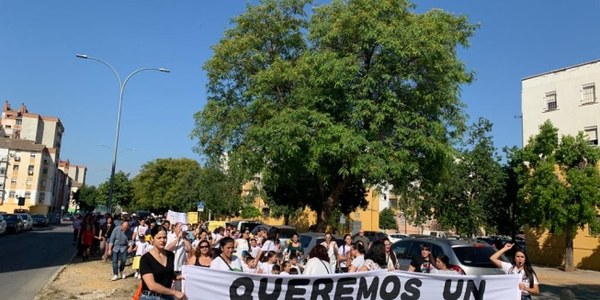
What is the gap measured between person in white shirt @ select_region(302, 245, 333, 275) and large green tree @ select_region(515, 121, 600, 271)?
21.7 metres

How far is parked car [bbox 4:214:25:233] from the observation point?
1455 inches

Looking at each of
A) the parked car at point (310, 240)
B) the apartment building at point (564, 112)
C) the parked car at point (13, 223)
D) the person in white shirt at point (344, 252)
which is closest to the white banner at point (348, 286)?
the person in white shirt at point (344, 252)

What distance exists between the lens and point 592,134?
96.2ft

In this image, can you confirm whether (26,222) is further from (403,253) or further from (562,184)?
(562,184)

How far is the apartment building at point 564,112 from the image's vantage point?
1115 inches

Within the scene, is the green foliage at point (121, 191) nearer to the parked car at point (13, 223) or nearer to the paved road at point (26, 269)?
the parked car at point (13, 223)

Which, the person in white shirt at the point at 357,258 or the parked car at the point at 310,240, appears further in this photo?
the parked car at the point at 310,240

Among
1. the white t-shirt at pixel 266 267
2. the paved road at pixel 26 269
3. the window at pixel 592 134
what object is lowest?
the paved road at pixel 26 269

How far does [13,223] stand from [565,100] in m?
38.8

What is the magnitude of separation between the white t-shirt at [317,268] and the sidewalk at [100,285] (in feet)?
15.8

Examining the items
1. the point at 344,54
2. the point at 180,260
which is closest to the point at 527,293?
the point at 180,260

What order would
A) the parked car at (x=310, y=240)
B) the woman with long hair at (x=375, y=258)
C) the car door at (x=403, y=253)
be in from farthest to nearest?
1. the parked car at (x=310, y=240)
2. the car door at (x=403, y=253)
3. the woman with long hair at (x=375, y=258)

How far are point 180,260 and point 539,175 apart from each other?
75.0ft

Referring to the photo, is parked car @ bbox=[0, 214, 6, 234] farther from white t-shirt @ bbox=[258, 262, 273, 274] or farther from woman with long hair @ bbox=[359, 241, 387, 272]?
woman with long hair @ bbox=[359, 241, 387, 272]
